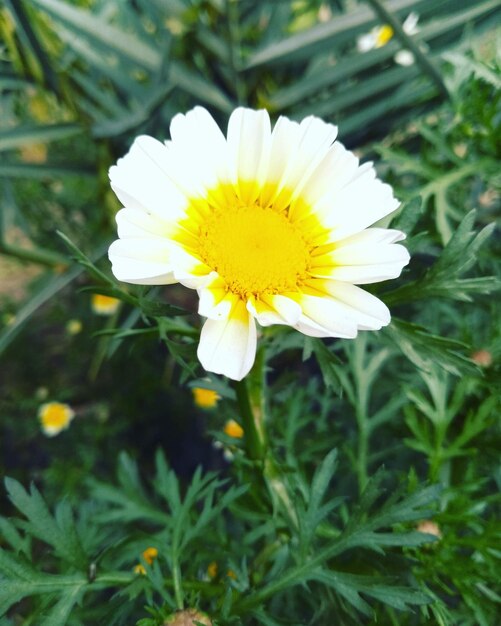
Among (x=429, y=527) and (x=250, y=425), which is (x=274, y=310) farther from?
(x=429, y=527)

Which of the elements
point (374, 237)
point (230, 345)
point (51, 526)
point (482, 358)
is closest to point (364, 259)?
point (374, 237)

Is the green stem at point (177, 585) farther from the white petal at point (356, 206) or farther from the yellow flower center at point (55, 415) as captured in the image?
the yellow flower center at point (55, 415)

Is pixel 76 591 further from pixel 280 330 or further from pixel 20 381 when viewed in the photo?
pixel 20 381

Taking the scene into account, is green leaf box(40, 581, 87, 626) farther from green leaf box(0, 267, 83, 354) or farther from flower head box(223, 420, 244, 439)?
green leaf box(0, 267, 83, 354)

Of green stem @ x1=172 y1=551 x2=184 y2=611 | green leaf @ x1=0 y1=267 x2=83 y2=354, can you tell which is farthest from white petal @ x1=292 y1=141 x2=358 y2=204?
green leaf @ x1=0 y1=267 x2=83 y2=354

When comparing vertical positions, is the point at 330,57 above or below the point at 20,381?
above

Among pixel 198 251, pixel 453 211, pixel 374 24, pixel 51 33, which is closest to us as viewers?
pixel 198 251

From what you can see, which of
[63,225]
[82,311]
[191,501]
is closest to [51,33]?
[63,225]
